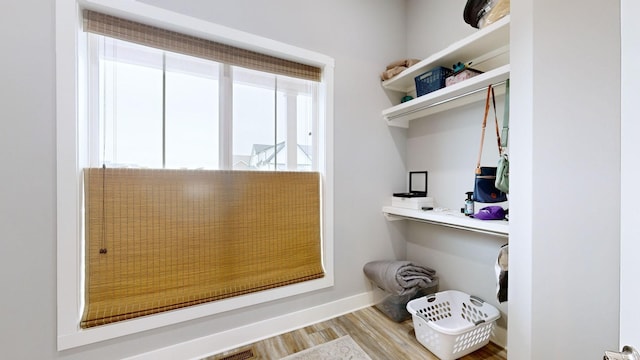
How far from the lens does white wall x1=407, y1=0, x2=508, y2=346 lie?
66.1 inches

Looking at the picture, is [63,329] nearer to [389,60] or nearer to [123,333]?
[123,333]

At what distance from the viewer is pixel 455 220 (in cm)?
158

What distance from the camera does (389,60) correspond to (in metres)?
2.24

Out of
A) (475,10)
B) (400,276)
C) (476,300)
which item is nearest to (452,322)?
(476,300)

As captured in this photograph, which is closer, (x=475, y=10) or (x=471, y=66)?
(x=475, y=10)

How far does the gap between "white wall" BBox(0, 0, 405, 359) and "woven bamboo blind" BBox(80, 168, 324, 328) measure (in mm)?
164

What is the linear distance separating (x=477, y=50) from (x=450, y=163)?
0.81 m

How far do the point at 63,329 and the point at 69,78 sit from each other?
4.22 feet

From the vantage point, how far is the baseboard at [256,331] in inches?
56.6

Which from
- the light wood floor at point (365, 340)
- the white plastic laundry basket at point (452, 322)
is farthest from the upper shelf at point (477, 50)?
the light wood floor at point (365, 340)

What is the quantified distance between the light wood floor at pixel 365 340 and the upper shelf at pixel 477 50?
196 cm

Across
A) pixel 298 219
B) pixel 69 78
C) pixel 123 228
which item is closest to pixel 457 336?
pixel 298 219

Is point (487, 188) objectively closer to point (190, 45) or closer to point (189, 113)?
point (189, 113)
